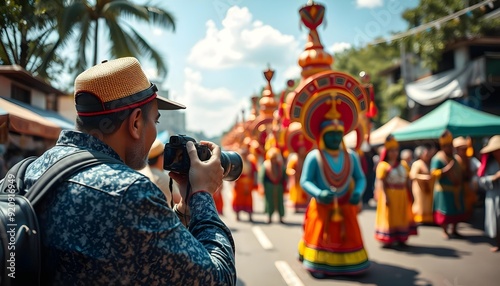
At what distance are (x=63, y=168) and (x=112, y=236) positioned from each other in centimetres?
24

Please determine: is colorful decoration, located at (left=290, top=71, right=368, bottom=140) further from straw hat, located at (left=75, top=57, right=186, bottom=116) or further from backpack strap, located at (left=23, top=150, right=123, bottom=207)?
backpack strap, located at (left=23, top=150, right=123, bottom=207)

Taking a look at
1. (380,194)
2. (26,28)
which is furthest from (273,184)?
(26,28)

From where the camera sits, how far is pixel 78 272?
0.99m

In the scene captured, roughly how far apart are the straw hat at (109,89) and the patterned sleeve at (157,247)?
29cm

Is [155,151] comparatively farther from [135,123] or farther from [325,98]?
[135,123]

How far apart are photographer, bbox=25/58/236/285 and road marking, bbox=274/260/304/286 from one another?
3299 mm

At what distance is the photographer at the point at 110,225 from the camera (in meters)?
0.98

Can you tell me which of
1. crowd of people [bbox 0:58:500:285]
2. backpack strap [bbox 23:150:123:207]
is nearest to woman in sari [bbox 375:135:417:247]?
crowd of people [bbox 0:58:500:285]

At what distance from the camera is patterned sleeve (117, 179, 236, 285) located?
99cm

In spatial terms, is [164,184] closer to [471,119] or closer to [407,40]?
[471,119]

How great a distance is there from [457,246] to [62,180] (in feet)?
20.7

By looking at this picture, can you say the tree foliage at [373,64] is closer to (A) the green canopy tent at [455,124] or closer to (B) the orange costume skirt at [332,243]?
(A) the green canopy tent at [455,124]

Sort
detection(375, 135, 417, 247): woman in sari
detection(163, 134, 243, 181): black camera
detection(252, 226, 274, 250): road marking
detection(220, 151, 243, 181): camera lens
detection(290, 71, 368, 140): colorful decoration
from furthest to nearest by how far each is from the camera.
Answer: detection(252, 226, 274, 250): road marking, detection(375, 135, 417, 247): woman in sari, detection(290, 71, 368, 140): colorful decoration, detection(220, 151, 243, 181): camera lens, detection(163, 134, 243, 181): black camera

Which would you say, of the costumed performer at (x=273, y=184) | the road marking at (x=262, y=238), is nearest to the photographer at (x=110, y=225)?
the road marking at (x=262, y=238)
